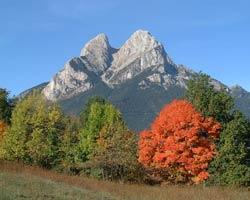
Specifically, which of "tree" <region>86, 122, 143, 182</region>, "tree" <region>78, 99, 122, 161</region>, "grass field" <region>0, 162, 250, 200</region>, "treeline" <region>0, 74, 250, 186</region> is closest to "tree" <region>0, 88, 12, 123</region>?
"treeline" <region>0, 74, 250, 186</region>

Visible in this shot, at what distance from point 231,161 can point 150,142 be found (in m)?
8.40

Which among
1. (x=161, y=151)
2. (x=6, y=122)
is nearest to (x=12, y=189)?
(x=161, y=151)

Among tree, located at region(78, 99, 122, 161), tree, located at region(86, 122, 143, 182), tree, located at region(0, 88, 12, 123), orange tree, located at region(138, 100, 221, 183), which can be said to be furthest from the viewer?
tree, located at region(0, 88, 12, 123)

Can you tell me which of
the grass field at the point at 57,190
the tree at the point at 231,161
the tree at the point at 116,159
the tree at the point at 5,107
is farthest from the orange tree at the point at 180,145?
the tree at the point at 5,107

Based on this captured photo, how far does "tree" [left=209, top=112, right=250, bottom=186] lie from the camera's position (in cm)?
5194

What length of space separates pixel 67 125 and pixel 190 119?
23.1 meters

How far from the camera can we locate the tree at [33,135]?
213 ft

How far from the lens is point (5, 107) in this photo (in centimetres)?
8662

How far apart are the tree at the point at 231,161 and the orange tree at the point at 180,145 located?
83cm

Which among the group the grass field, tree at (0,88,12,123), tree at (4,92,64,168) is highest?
tree at (0,88,12,123)

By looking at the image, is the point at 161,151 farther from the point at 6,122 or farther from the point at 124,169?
the point at 6,122

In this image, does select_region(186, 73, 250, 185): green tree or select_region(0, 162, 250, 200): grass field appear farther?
select_region(186, 73, 250, 185): green tree

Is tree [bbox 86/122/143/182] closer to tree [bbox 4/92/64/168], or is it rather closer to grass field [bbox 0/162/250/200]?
tree [bbox 4/92/64/168]

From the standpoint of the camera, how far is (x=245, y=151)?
175 feet
